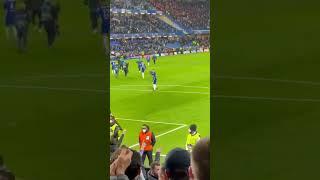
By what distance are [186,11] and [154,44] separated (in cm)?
108

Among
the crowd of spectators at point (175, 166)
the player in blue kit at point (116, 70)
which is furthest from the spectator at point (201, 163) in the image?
the player in blue kit at point (116, 70)

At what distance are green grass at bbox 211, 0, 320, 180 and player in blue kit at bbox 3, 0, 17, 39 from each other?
2025 millimetres

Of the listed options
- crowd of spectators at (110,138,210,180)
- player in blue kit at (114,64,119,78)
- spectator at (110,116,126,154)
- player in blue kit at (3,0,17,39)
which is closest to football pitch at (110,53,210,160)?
player in blue kit at (114,64,119,78)

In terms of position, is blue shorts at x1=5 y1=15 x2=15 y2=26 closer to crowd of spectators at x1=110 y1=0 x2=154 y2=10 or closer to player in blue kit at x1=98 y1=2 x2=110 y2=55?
player in blue kit at x1=98 y1=2 x2=110 y2=55

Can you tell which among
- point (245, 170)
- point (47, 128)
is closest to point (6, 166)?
point (47, 128)

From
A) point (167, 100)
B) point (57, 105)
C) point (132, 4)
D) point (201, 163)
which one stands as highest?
point (132, 4)

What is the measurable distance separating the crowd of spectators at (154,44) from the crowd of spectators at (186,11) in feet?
1.07

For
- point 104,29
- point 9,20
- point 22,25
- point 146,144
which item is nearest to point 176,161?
point 104,29

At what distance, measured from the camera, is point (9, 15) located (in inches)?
182

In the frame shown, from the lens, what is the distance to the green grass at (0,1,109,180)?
4.61m

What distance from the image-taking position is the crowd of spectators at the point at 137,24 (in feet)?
35.6

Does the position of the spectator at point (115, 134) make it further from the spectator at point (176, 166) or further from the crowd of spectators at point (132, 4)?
the crowd of spectators at point (132, 4)

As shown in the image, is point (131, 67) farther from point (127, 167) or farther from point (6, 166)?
point (6, 166)

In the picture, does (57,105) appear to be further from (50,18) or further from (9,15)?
(9,15)
